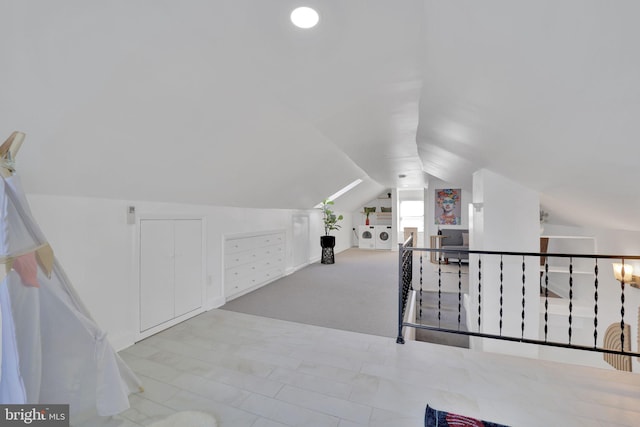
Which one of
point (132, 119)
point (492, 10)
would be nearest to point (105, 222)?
point (132, 119)

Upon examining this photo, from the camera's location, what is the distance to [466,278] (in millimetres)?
6105

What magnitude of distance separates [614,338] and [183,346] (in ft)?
17.8

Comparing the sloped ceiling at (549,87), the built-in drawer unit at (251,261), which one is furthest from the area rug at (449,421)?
the built-in drawer unit at (251,261)

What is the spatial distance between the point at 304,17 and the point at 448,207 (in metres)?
8.06

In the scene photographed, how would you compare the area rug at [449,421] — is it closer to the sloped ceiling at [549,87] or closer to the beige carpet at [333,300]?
the beige carpet at [333,300]

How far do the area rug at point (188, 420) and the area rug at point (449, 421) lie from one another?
1267 millimetres

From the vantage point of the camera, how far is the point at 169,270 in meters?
2.95

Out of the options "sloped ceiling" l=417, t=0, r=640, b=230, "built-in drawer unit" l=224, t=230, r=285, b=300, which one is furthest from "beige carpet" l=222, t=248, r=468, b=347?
"sloped ceiling" l=417, t=0, r=640, b=230

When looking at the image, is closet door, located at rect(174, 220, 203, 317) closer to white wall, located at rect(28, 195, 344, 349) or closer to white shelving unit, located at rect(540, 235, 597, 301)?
white wall, located at rect(28, 195, 344, 349)

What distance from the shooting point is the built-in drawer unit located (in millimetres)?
3943

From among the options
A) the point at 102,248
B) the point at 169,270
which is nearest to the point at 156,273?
the point at 169,270

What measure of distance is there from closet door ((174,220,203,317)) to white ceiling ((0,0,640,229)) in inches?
17.5

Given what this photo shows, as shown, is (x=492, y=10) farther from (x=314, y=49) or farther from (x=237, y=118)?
(x=237, y=118)

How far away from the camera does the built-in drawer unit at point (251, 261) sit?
3943mm
